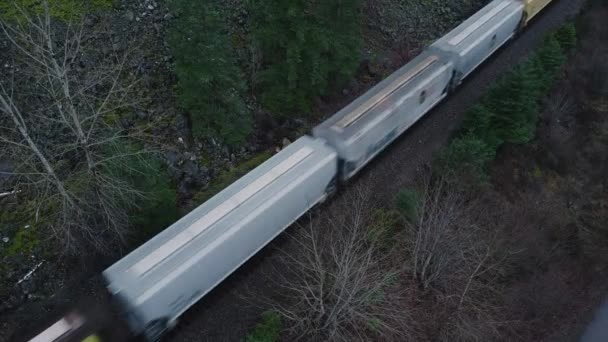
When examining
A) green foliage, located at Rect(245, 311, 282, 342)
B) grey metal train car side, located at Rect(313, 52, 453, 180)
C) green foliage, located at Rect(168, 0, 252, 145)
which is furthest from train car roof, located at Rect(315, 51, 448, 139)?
green foliage, located at Rect(245, 311, 282, 342)

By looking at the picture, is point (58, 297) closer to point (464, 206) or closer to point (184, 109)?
point (184, 109)

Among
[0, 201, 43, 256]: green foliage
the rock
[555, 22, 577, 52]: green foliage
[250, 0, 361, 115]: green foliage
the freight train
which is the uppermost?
the rock

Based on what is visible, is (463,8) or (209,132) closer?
(209,132)

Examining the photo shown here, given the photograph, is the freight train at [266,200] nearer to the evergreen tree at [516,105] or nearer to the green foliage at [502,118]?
the green foliage at [502,118]

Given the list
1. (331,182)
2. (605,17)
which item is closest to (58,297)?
(331,182)

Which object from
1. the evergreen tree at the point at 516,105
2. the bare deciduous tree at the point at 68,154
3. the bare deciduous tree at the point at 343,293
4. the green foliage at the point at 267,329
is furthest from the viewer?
the evergreen tree at the point at 516,105

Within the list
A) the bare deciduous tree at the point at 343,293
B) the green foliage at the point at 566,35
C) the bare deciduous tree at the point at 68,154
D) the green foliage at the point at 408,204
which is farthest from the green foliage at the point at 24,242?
the green foliage at the point at 566,35

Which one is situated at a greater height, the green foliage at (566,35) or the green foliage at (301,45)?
the green foliage at (301,45)

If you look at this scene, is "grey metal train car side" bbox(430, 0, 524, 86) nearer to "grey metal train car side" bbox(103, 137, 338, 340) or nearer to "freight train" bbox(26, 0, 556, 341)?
"freight train" bbox(26, 0, 556, 341)
